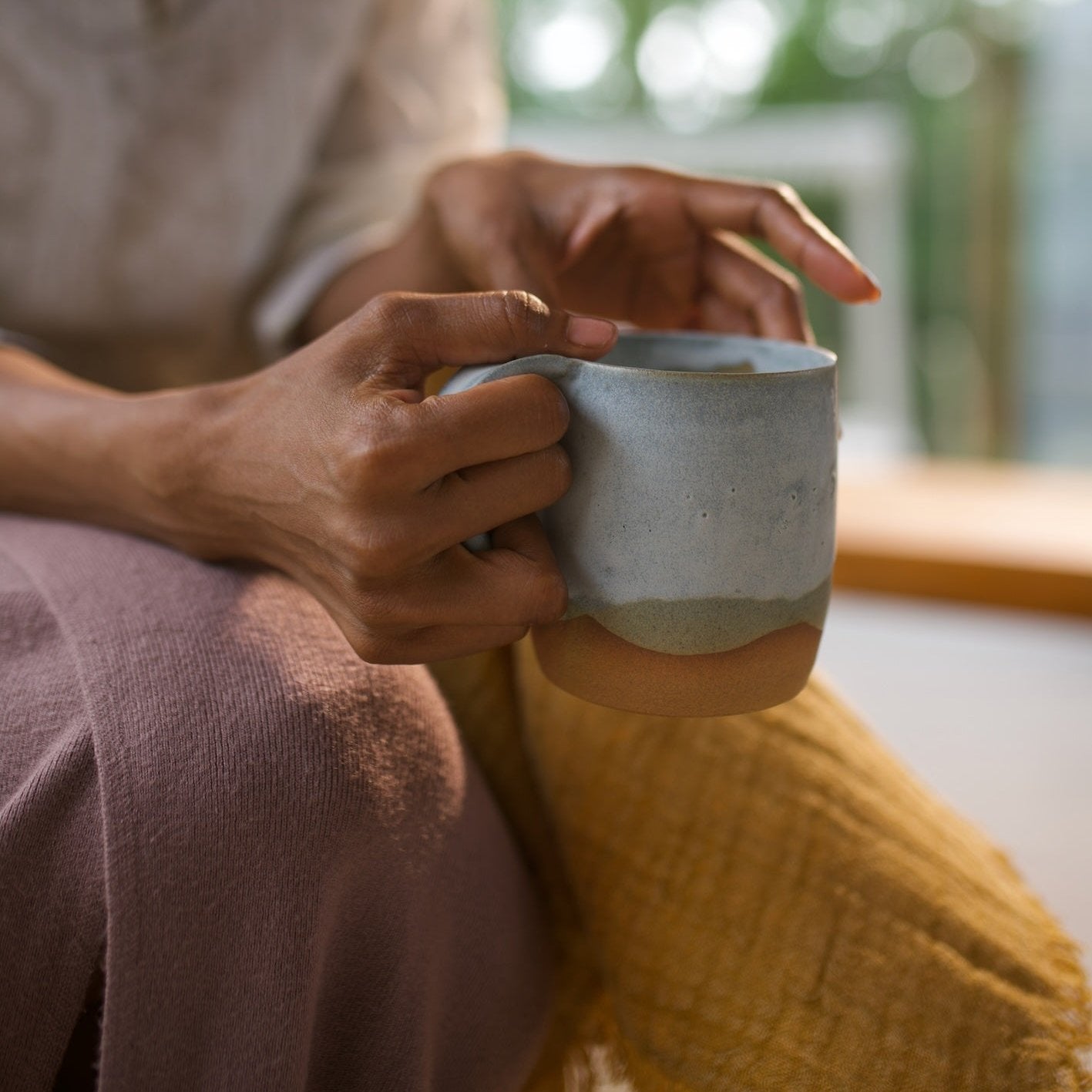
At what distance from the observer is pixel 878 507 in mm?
1649

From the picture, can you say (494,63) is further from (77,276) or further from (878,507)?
(878,507)

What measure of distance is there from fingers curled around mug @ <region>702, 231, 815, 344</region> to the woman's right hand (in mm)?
232

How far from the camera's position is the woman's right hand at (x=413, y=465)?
408 millimetres

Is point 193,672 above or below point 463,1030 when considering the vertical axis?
above

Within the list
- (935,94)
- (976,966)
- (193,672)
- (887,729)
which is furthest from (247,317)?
(935,94)

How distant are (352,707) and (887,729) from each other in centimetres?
102

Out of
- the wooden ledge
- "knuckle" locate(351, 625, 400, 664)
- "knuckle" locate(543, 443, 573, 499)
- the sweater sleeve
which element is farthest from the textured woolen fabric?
the wooden ledge

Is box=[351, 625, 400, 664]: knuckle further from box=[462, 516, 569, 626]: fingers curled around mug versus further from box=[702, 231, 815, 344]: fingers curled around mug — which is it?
box=[702, 231, 815, 344]: fingers curled around mug

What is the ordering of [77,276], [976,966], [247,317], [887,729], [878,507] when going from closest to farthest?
[976,966], [77,276], [247,317], [887,729], [878,507]

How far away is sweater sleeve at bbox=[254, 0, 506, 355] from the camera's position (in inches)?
36.9

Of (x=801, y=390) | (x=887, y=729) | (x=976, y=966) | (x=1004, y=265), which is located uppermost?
(x=801, y=390)

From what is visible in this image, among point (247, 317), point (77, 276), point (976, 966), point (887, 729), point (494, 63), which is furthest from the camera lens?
point (887, 729)

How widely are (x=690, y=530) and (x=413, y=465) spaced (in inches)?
4.4

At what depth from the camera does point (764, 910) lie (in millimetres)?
584
